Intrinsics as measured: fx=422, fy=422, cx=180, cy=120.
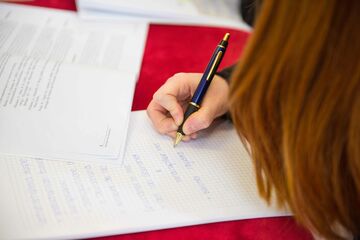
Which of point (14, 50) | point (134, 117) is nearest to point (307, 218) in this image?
point (134, 117)

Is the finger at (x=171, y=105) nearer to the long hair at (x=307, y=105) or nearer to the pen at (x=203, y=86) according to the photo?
the pen at (x=203, y=86)

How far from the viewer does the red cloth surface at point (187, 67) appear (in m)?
0.51

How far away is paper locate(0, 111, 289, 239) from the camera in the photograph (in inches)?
18.9

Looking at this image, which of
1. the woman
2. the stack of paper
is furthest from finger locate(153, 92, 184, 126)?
the stack of paper

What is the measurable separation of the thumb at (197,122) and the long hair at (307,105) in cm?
13

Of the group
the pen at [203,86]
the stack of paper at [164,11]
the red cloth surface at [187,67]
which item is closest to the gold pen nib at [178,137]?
the pen at [203,86]

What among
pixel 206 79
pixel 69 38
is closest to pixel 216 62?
pixel 206 79

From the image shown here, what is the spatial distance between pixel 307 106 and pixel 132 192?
0.80ft

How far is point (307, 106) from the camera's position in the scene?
0.40 meters

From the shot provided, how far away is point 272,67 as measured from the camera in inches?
15.3

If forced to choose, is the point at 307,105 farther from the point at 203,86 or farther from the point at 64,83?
the point at 64,83

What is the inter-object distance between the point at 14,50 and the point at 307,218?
587mm

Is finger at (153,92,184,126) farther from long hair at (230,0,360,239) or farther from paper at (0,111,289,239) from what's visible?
long hair at (230,0,360,239)

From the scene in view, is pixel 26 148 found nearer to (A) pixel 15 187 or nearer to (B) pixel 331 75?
(A) pixel 15 187
